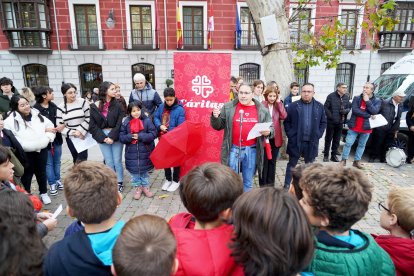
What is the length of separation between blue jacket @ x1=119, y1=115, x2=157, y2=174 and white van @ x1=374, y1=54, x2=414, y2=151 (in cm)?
570

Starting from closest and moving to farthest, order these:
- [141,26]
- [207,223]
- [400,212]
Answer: [207,223] < [400,212] < [141,26]

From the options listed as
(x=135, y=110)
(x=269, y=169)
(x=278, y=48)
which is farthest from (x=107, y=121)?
(x=278, y=48)

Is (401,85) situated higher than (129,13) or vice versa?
(129,13)

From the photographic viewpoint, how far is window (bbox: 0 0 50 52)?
15.5m

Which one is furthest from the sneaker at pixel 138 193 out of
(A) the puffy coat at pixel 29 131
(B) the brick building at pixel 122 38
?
(B) the brick building at pixel 122 38

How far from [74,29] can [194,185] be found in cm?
1755

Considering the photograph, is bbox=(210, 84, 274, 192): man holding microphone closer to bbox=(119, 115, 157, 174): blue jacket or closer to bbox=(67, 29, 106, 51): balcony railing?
bbox=(119, 115, 157, 174): blue jacket

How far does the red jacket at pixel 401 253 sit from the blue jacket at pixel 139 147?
3432 millimetres

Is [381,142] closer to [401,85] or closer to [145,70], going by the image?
[401,85]

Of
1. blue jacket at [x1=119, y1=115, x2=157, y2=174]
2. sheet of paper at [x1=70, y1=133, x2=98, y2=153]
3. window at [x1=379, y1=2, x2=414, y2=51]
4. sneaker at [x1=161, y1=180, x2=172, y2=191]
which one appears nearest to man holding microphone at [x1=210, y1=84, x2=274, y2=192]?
blue jacket at [x1=119, y1=115, x2=157, y2=174]

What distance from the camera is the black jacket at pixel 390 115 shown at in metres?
6.16

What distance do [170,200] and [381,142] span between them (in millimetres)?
5149

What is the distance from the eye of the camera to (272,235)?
1207mm

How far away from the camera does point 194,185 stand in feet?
5.08
